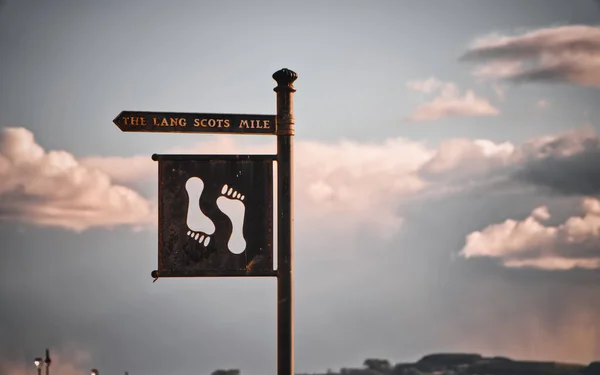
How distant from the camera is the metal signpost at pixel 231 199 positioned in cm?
1046

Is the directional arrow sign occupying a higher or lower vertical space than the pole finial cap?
lower

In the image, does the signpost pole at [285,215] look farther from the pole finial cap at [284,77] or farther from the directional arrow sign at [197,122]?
the directional arrow sign at [197,122]

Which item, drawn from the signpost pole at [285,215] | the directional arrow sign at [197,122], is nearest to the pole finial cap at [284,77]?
the signpost pole at [285,215]

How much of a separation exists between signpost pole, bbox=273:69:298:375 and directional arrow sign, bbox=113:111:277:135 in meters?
0.16

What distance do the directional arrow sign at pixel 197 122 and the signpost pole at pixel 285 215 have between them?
0.16 m

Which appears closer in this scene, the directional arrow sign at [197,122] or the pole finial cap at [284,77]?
the pole finial cap at [284,77]

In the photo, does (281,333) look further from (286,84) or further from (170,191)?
(286,84)

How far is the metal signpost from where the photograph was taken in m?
10.5

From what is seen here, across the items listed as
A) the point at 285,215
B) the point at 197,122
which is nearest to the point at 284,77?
the point at 197,122

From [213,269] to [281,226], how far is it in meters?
0.84

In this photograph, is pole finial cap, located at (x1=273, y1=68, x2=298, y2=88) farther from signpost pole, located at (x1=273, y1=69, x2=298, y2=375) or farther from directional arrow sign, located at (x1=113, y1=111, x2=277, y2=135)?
directional arrow sign, located at (x1=113, y1=111, x2=277, y2=135)

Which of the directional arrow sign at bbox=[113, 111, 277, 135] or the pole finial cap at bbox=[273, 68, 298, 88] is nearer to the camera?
the pole finial cap at bbox=[273, 68, 298, 88]

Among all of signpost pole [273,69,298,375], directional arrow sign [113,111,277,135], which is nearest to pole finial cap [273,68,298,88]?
signpost pole [273,69,298,375]

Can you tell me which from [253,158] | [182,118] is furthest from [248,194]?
[182,118]
